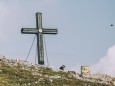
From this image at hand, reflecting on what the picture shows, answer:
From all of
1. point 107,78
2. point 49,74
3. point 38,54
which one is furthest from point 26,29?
point 107,78

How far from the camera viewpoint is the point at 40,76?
48156mm

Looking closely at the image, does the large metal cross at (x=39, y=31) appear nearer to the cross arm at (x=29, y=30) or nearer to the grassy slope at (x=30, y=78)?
the cross arm at (x=29, y=30)

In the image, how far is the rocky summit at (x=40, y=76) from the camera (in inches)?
1759

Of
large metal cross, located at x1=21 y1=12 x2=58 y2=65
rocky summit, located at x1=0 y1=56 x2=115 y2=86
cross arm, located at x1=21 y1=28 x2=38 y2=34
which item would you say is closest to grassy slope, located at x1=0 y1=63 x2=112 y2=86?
rocky summit, located at x1=0 y1=56 x2=115 y2=86

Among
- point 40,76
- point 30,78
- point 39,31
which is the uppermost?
point 39,31

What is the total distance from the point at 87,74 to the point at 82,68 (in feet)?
4.28

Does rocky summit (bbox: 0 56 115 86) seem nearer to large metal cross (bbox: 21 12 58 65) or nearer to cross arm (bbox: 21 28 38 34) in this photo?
large metal cross (bbox: 21 12 58 65)

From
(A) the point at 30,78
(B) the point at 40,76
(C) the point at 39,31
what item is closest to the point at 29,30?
(C) the point at 39,31

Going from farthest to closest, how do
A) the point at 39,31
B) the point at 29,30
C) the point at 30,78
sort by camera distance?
1. the point at 39,31
2. the point at 29,30
3. the point at 30,78

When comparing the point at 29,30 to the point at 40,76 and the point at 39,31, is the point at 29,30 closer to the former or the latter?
the point at 39,31

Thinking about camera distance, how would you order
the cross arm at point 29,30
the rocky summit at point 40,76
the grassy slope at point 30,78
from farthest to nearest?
1. the cross arm at point 29,30
2. the rocky summit at point 40,76
3. the grassy slope at point 30,78

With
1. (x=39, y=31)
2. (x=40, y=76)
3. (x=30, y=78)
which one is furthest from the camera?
(x=39, y=31)

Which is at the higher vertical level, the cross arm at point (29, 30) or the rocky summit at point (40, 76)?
the cross arm at point (29, 30)

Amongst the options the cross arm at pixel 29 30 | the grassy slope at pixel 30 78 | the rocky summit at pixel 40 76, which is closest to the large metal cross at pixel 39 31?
the cross arm at pixel 29 30
